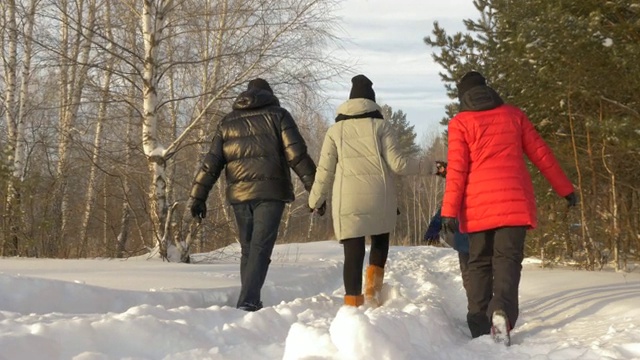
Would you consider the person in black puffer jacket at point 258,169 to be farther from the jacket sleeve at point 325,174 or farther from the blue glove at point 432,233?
the blue glove at point 432,233

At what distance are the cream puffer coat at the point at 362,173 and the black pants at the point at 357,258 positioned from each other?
0.12 meters

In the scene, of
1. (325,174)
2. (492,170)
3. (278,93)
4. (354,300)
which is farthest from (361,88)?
(278,93)

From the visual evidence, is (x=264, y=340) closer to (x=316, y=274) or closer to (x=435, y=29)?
(x=316, y=274)

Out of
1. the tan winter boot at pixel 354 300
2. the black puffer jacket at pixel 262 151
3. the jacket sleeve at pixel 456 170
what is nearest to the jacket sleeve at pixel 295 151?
the black puffer jacket at pixel 262 151

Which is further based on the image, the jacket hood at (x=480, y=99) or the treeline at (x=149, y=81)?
the treeline at (x=149, y=81)

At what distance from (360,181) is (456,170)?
103 cm

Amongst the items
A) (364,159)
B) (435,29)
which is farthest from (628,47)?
(435,29)

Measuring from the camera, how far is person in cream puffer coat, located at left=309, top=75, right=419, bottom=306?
4.76 m

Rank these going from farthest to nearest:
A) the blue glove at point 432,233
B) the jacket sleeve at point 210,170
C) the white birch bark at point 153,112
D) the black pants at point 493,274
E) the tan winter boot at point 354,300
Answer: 1. the blue glove at point 432,233
2. the white birch bark at point 153,112
3. the jacket sleeve at point 210,170
4. the tan winter boot at point 354,300
5. the black pants at point 493,274

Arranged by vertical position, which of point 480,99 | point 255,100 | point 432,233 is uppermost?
point 255,100

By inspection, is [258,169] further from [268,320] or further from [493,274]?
[493,274]

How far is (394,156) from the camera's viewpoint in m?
4.75

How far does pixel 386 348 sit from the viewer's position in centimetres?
263

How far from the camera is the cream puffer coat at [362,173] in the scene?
4758 mm
